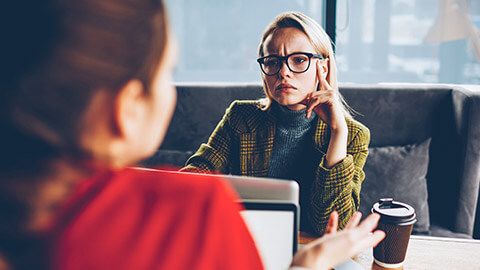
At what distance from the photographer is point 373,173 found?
2.12 m

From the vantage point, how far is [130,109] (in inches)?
16.9

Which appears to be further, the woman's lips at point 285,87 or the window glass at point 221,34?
the window glass at point 221,34

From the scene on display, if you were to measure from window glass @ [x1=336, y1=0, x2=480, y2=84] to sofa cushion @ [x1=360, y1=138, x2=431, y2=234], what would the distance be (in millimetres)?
950

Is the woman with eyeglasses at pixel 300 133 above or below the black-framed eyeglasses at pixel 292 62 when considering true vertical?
below

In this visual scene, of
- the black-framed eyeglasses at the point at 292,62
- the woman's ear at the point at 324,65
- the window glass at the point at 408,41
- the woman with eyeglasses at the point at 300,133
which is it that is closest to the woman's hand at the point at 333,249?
the woman with eyeglasses at the point at 300,133

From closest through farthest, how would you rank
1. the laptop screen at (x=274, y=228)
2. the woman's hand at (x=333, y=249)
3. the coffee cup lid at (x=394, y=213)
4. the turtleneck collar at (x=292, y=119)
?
the woman's hand at (x=333, y=249)
the laptop screen at (x=274, y=228)
the coffee cup lid at (x=394, y=213)
the turtleneck collar at (x=292, y=119)

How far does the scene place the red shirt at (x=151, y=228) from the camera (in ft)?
1.35

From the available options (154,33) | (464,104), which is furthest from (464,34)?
(154,33)

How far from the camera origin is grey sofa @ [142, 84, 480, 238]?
2021 millimetres

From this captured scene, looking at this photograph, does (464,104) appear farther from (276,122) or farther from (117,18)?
(117,18)

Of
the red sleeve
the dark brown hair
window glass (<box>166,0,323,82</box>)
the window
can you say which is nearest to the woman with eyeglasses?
the window

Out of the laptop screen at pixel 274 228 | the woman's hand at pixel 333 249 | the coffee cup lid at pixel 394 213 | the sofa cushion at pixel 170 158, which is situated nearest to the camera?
the woman's hand at pixel 333 249

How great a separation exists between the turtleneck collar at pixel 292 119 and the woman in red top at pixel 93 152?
1.11m

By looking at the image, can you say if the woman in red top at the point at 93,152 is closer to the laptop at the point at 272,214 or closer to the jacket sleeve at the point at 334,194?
the laptop at the point at 272,214
